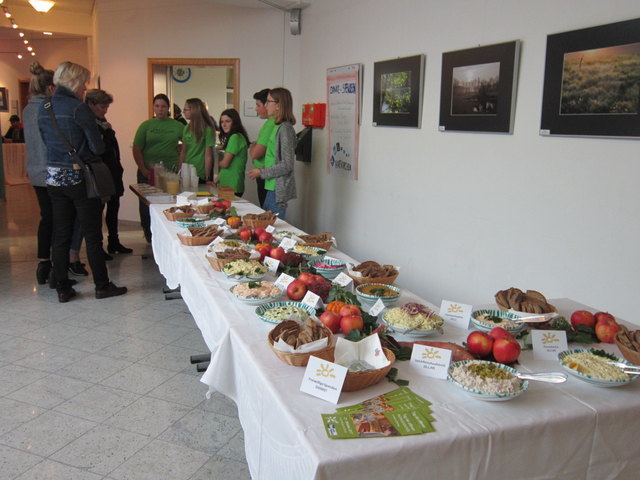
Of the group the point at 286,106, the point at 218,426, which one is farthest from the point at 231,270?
the point at 286,106

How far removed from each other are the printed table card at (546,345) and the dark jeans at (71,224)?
3.29 meters

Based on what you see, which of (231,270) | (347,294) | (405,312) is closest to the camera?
(405,312)

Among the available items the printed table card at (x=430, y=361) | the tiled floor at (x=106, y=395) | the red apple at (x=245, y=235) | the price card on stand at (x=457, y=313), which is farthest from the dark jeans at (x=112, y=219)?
the printed table card at (x=430, y=361)

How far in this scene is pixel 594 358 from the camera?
1.61 meters

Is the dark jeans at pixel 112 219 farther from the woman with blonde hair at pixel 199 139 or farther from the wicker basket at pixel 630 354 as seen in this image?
the wicker basket at pixel 630 354

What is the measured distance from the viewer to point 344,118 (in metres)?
5.16

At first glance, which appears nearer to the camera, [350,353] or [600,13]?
[350,353]

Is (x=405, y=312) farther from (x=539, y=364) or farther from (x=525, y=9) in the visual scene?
(x=525, y=9)

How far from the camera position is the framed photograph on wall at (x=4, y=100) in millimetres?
14914

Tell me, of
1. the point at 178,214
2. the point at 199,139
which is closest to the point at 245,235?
the point at 178,214

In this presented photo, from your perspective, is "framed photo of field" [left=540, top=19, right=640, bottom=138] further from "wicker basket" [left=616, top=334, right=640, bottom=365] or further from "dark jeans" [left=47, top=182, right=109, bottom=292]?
"dark jeans" [left=47, top=182, right=109, bottom=292]

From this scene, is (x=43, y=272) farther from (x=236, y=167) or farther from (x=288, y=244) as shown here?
(x=288, y=244)

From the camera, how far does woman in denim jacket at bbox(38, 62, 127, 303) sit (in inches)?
151

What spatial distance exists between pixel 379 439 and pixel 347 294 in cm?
84
